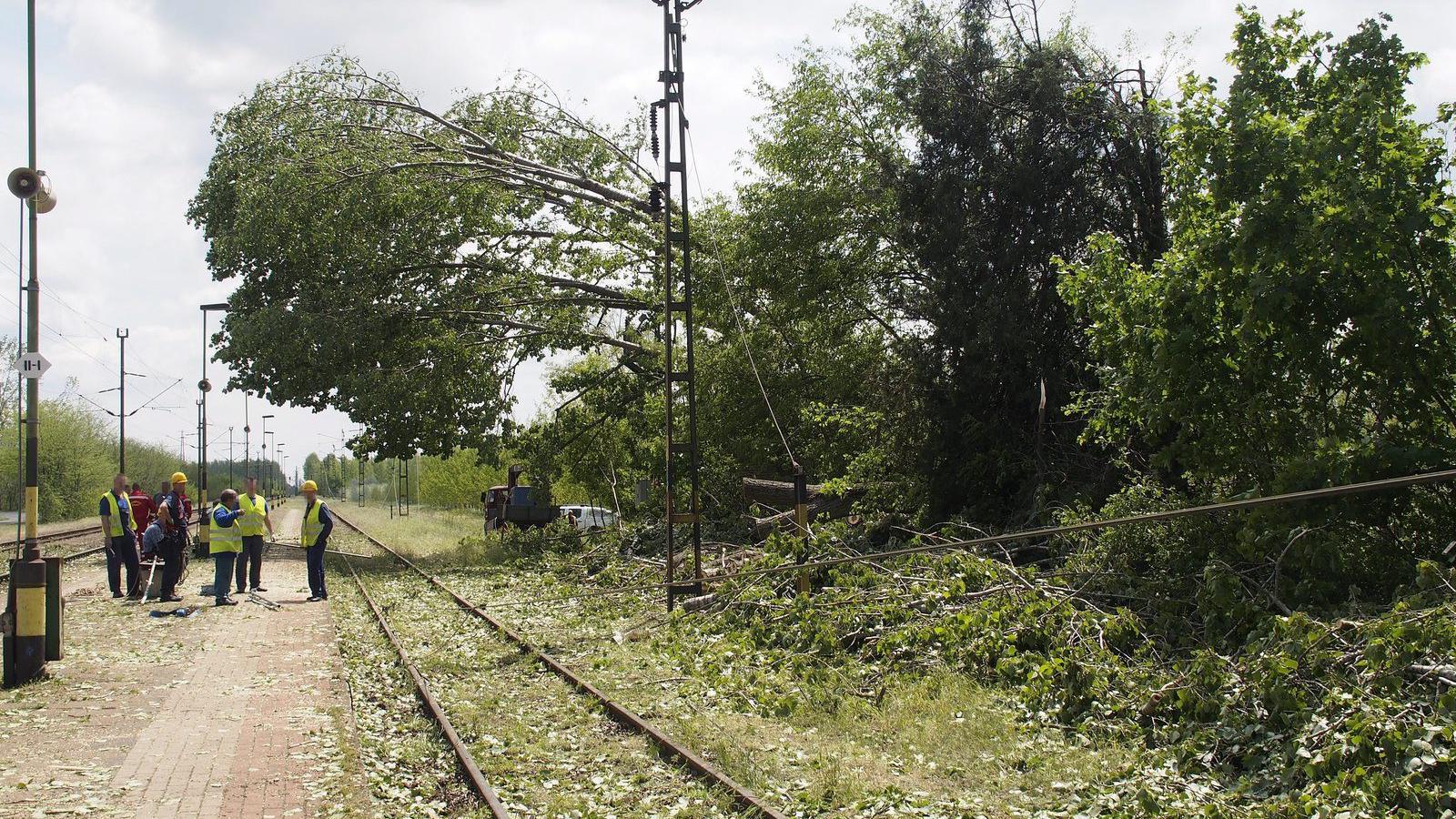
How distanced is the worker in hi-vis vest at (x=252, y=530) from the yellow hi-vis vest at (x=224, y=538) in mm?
A: 429

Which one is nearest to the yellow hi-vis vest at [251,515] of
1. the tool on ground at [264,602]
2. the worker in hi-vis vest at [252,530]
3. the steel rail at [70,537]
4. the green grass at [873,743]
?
the worker in hi-vis vest at [252,530]

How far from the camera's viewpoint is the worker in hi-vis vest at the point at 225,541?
16.4 meters

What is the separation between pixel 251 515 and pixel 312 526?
0.97m

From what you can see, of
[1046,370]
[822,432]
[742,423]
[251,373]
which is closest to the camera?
[1046,370]

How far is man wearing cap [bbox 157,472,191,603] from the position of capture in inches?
662

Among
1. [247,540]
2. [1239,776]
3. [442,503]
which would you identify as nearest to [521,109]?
[247,540]

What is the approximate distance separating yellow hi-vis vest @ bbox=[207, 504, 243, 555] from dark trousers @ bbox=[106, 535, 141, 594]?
1.46 meters

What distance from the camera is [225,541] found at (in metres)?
16.6

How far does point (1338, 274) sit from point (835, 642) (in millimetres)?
6032

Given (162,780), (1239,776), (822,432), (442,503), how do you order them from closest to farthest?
(1239,776), (162,780), (822,432), (442,503)

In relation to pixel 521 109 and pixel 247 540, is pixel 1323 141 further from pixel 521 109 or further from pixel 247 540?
pixel 521 109

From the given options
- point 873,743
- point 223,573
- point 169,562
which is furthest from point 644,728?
point 169,562

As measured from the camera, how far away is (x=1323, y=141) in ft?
31.9

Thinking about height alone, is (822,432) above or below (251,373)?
→ below
